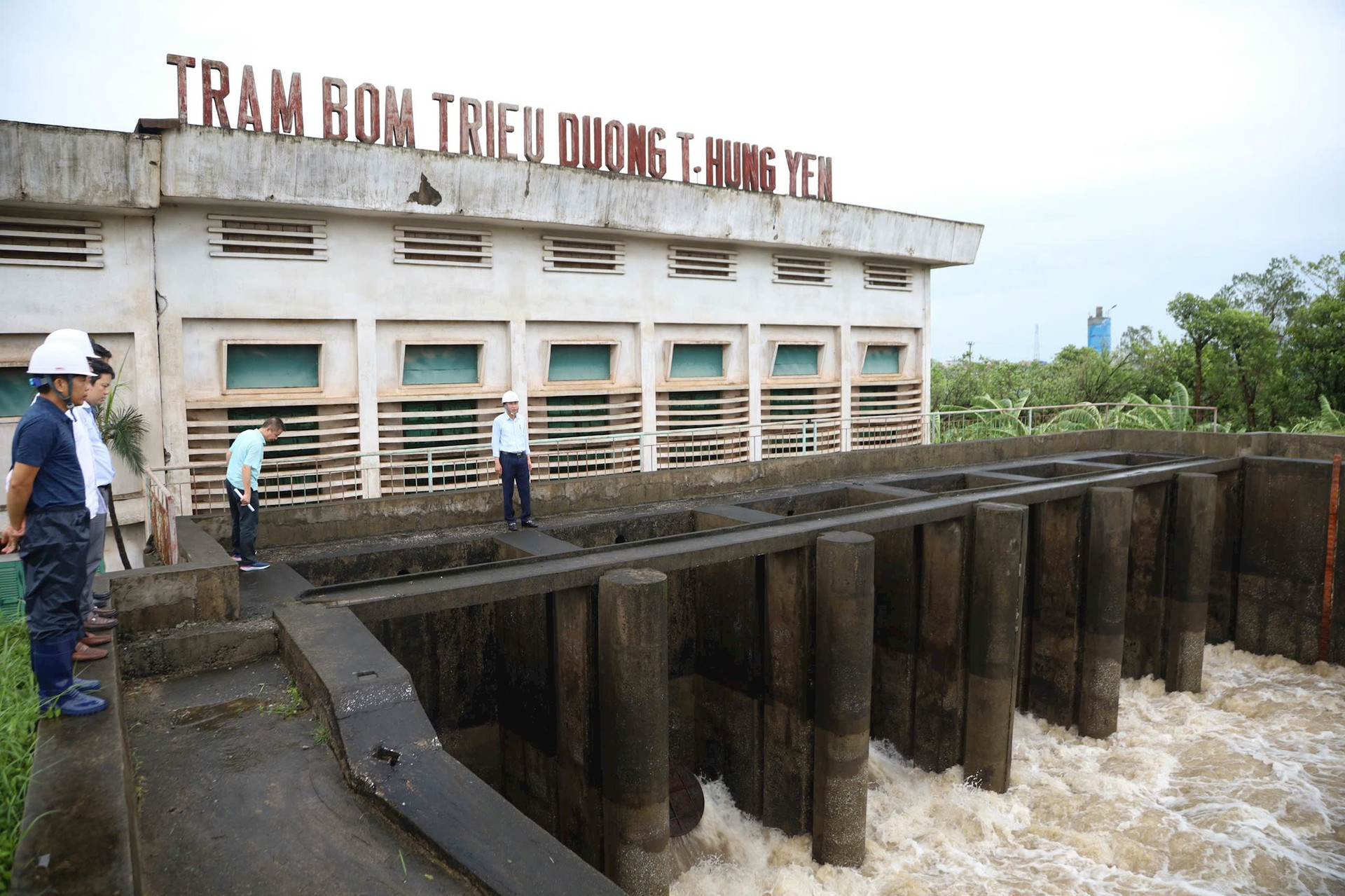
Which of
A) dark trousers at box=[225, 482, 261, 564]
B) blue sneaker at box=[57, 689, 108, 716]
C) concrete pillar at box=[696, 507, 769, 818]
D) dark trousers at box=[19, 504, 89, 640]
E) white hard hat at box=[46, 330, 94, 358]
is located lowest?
concrete pillar at box=[696, 507, 769, 818]

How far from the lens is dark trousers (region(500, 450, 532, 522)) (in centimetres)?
1032

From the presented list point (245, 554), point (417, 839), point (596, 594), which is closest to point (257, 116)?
point (245, 554)

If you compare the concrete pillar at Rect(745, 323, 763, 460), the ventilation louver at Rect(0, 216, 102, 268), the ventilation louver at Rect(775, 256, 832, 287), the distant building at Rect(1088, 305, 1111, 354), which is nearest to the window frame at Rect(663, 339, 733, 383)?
the concrete pillar at Rect(745, 323, 763, 460)

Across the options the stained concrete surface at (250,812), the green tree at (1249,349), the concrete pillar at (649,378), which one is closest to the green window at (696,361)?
the concrete pillar at (649,378)

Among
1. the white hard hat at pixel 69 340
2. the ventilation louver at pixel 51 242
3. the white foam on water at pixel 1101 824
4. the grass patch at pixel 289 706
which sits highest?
the ventilation louver at pixel 51 242

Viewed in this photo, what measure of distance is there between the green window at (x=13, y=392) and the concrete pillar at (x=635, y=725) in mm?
9901

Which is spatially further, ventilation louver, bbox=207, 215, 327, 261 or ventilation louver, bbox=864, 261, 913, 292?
ventilation louver, bbox=864, 261, 913, 292

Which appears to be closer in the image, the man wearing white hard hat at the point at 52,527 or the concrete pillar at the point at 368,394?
the man wearing white hard hat at the point at 52,527

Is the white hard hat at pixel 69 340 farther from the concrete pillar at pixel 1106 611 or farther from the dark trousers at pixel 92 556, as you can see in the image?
the concrete pillar at pixel 1106 611

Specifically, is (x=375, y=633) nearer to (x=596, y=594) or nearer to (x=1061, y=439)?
(x=596, y=594)

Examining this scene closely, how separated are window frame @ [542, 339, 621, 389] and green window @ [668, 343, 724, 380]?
53.7 inches

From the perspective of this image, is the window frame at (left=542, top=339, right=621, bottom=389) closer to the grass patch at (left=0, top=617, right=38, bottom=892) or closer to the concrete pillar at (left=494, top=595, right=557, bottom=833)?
the concrete pillar at (left=494, top=595, right=557, bottom=833)

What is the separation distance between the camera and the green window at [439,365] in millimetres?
15591

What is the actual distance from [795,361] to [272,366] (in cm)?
1181
